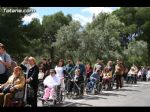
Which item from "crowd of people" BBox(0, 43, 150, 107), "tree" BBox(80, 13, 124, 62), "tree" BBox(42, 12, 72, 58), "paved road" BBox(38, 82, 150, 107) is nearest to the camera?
"crowd of people" BBox(0, 43, 150, 107)

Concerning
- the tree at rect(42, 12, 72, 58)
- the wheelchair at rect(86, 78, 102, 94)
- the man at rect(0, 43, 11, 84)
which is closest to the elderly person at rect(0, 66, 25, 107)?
the man at rect(0, 43, 11, 84)

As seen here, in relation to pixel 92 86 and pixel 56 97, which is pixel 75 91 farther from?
pixel 56 97

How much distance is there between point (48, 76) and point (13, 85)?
10.2ft

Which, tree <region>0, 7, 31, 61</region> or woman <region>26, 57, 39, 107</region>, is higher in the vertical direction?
tree <region>0, 7, 31, 61</region>

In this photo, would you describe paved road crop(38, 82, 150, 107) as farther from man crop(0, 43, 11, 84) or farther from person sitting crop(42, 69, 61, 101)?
man crop(0, 43, 11, 84)

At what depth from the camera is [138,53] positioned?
3834 cm

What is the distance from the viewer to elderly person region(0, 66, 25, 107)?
12859 mm

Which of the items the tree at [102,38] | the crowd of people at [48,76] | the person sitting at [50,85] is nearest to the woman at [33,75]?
the crowd of people at [48,76]

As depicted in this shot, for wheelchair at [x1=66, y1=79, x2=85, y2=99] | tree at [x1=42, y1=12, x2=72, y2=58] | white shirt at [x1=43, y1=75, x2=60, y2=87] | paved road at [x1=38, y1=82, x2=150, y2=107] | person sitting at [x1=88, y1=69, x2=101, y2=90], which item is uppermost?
tree at [x1=42, y1=12, x2=72, y2=58]

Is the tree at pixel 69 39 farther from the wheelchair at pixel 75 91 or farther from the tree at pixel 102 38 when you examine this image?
the wheelchair at pixel 75 91

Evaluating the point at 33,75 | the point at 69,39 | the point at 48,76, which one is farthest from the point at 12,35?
the point at 69,39
